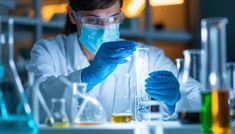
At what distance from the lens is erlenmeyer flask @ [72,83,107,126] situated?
54.7 inches

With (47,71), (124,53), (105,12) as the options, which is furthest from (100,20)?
(124,53)

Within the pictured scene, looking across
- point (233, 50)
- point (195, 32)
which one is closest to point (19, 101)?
point (233, 50)

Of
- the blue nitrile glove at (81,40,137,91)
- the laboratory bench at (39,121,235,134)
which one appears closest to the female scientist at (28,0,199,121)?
the blue nitrile glove at (81,40,137,91)

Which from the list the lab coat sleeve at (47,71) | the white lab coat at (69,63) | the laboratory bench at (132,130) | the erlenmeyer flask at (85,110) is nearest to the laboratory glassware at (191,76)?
the laboratory bench at (132,130)

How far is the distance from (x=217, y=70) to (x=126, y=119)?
17.6 inches

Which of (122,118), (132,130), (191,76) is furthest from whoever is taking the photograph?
(122,118)

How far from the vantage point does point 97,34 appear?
2396 millimetres

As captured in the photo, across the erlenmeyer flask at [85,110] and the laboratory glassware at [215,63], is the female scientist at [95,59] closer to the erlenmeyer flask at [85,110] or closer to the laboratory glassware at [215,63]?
the erlenmeyer flask at [85,110]

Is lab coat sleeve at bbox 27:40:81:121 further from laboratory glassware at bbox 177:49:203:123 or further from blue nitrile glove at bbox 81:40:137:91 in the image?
laboratory glassware at bbox 177:49:203:123

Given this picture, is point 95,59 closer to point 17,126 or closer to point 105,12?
point 105,12

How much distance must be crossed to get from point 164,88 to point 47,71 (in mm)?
755

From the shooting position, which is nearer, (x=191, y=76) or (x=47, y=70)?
(x=191, y=76)

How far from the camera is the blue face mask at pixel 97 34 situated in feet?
7.77

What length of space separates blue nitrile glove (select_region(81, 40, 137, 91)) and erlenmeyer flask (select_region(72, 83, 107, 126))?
45cm
